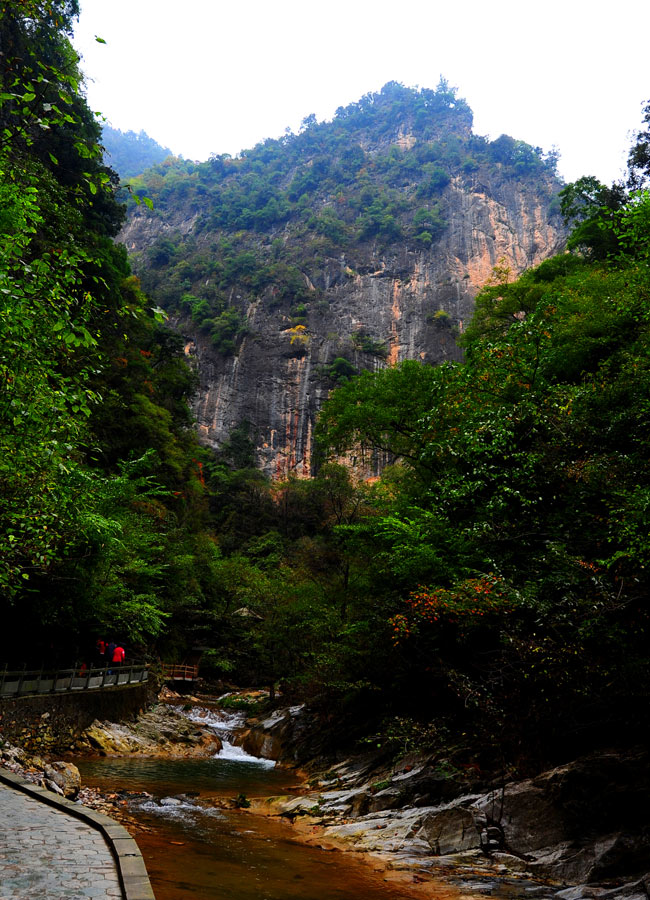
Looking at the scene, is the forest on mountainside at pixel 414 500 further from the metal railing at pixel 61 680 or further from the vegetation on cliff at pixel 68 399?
the metal railing at pixel 61 680

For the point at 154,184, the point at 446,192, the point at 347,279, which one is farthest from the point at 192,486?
the point at 154,184

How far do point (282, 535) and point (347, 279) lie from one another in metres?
41.8

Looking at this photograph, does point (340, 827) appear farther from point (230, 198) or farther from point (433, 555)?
point (230, 198)

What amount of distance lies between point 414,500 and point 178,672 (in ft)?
74.0

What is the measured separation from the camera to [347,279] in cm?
7669

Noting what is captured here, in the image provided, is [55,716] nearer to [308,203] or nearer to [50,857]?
[50,857]

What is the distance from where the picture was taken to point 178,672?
103 ft

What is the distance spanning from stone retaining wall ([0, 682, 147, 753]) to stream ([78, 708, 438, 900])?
1.40 meters

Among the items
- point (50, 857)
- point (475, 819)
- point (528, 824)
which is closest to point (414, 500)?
point (475, 819)

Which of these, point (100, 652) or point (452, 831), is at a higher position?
point (452, 831)

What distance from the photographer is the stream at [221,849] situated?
663 centimetres

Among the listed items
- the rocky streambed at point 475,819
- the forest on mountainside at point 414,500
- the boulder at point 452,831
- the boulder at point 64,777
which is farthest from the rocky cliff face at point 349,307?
the boulder at point 452,831

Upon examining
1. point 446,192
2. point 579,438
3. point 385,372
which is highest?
point 446,192

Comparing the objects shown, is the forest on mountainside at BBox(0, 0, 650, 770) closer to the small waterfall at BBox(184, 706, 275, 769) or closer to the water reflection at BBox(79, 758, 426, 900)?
the small waterfall at BBox(184, 706, 275, 769)
